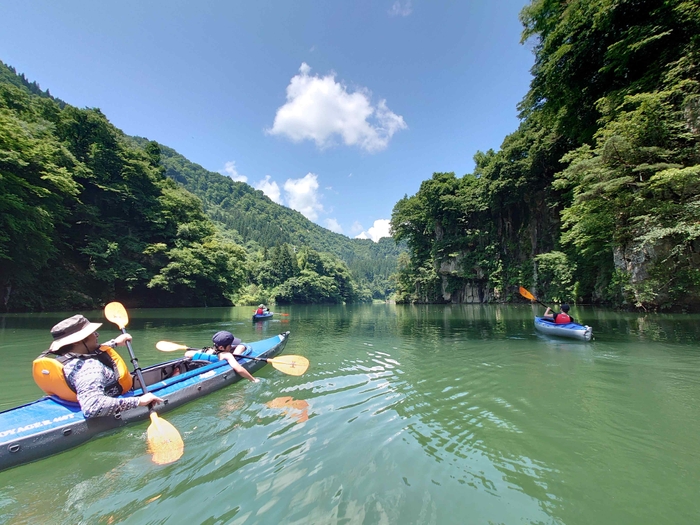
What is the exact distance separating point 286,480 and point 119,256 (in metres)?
31.2

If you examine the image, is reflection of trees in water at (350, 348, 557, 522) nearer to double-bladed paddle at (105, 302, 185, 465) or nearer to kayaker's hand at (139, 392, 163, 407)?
double-bladed paddle at (105, 302, 185, 465)

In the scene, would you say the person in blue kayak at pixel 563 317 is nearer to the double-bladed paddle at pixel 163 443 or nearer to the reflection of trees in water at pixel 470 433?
the reflection of trees in water at pixel 470 433

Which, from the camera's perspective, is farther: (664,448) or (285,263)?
(285,263)

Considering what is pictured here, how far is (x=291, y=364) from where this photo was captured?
6.20 metres

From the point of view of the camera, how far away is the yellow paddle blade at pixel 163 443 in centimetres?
339

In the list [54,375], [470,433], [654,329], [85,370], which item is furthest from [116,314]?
[654,329]

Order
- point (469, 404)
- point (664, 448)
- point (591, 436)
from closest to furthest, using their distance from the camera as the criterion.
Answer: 1. point (664, 448)
2. point (591, 436)
3. point (469, 404)

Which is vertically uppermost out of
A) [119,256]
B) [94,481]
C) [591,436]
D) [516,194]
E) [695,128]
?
[516,194]

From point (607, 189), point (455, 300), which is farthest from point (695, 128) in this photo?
point (455, 300)

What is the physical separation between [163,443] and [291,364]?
2762 millimetres

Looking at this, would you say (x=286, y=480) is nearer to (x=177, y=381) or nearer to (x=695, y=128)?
(x=177, y=381)

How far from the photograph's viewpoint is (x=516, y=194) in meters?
29.3

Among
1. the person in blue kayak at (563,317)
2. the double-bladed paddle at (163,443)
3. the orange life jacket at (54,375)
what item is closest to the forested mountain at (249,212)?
the person in blue kayak at (563,317)

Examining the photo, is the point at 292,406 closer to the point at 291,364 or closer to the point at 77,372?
the point at 291,364
